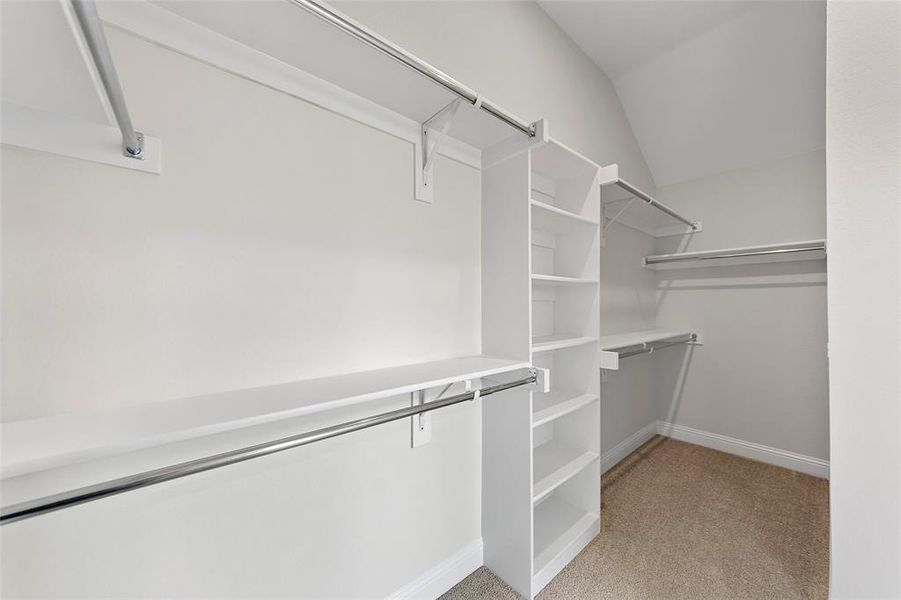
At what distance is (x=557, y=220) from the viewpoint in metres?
1.66

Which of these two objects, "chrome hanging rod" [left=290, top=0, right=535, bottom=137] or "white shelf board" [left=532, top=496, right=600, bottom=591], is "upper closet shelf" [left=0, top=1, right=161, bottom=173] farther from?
"white shelf board" [left=532, top=496, right=600, bottom=591]

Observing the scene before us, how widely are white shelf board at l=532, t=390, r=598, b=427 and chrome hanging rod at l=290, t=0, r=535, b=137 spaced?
1.18 m

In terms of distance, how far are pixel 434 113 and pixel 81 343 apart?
118cm

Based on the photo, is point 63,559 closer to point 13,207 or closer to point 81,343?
point 81,343

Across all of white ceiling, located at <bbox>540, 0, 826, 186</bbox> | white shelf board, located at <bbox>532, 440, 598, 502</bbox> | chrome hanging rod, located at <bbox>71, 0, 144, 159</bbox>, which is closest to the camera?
chrome hanging rod, located at <bbox>71, 0, 144, 159</bbox>

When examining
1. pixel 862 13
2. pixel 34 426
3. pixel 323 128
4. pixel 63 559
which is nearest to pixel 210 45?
pixel 323 128

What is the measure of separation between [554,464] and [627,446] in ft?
4.12

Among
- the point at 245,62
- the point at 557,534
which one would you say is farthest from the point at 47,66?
the point at 557,534

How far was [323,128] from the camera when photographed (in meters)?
1.09

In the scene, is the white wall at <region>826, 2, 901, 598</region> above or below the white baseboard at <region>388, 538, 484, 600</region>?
above

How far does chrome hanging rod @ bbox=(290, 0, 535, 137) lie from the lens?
731 millimetres

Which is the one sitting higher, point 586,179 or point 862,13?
point 862,13

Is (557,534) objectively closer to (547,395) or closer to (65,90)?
(547,395)

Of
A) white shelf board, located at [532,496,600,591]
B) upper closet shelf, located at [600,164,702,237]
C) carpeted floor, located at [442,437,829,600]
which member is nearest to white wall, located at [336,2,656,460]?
upper closet shelf, located at [600,164,702,237]
